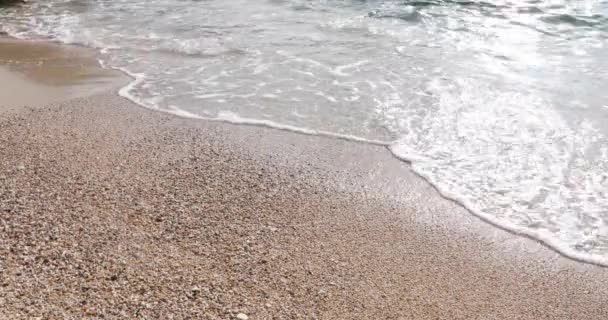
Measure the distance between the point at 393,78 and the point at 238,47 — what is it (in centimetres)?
217

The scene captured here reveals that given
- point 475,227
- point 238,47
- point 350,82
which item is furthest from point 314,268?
point 238,47

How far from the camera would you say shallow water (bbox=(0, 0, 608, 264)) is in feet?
14.1

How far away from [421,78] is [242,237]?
137 inches

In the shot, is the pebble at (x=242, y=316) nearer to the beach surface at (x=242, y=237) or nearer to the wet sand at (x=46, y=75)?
the beach surface at (x=242, y=237)

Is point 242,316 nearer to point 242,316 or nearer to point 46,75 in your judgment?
point 242,316

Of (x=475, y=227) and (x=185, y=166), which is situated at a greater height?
(x=185, y=166)

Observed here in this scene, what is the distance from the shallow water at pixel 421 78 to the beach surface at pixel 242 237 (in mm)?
378

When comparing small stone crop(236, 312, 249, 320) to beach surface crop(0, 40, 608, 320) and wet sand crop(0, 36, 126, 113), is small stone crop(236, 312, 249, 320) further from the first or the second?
wet sand crop(0, 36, 126, 113)

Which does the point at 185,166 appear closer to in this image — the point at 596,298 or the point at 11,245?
the point at 11,245

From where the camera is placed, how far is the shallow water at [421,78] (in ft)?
14.1

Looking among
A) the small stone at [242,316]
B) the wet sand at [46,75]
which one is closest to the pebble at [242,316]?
the small stone at [242,316]

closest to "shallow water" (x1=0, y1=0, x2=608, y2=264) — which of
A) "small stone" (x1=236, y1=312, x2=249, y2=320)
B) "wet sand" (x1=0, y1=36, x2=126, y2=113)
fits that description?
"wet sand" (x1=0, y1=36, x2=126, y2=113)

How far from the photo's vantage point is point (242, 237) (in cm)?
348

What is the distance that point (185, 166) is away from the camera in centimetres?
432
